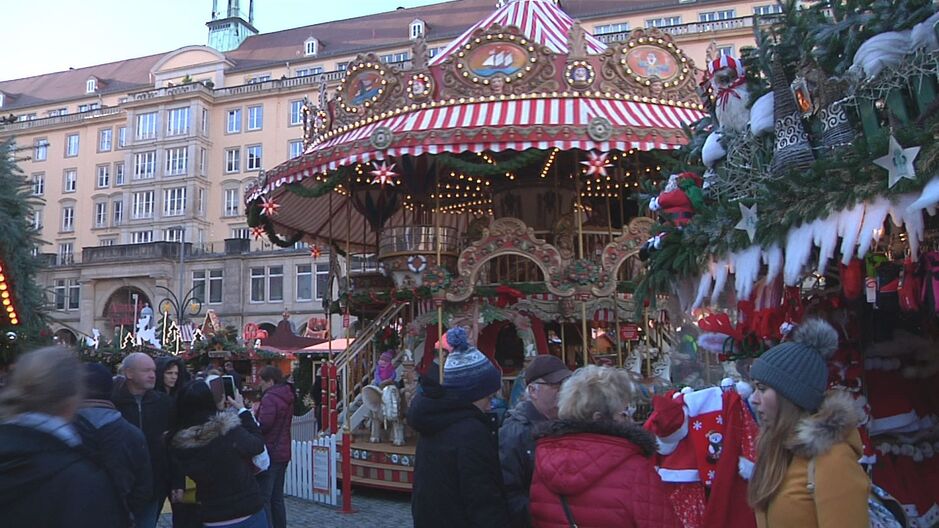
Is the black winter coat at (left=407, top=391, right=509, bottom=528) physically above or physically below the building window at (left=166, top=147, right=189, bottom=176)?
below

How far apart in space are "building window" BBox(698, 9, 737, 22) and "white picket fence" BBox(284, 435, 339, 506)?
3425cm

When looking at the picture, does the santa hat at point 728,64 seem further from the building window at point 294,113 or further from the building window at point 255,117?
the building window at point 255,117

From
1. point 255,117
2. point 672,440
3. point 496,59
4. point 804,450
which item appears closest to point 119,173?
point 255,117

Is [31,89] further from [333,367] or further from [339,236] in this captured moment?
[333,367]

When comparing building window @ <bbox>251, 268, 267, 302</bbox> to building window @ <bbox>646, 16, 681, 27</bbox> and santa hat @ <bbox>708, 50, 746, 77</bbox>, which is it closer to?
building window @ <bbox>646, 16, 681, 27</bbox>

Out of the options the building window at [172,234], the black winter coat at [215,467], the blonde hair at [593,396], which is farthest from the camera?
the building window at [172,234]

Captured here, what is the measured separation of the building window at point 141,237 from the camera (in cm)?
4539

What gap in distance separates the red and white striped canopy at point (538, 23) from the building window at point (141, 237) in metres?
36.9

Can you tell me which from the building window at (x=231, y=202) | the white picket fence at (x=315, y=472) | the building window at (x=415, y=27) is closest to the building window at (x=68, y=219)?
the building window at (x=231, y=202)

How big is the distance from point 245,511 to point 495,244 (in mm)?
7291

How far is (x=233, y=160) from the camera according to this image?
150 feet

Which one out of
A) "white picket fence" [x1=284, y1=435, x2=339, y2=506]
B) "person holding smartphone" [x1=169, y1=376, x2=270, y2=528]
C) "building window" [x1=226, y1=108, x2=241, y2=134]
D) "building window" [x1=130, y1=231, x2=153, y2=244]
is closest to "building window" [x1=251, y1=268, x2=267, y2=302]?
"building window" [x1=130, y1=231, x2=153, y2=244]

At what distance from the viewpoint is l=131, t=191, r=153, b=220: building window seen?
4594 centimetres

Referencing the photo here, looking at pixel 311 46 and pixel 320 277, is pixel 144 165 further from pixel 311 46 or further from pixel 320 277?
pixel 320 277
